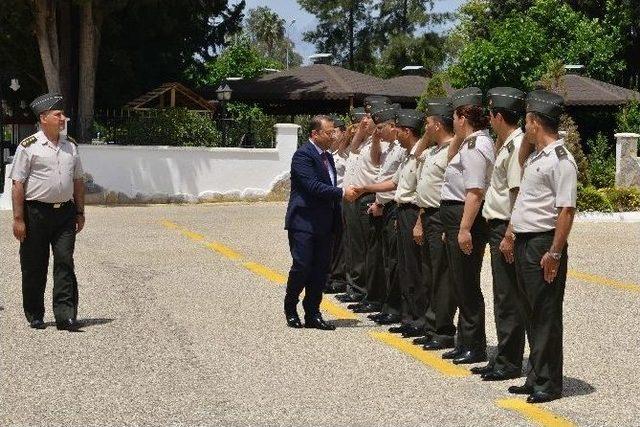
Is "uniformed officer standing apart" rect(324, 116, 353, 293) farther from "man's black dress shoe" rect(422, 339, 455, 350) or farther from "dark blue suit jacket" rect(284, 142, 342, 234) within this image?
"man's black dress shoe" rect(422, 339, 455, 350)

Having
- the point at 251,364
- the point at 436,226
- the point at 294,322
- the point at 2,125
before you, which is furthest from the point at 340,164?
the point at 2,125

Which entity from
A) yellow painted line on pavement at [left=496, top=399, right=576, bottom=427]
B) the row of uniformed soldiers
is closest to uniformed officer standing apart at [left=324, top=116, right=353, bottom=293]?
the row of uniformed soldiers

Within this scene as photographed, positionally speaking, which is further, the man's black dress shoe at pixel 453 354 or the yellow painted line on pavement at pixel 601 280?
the yellow painted line on pavement at pixel 601 280

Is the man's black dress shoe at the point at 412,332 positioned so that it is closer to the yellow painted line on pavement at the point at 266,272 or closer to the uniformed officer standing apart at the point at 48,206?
the uniformed officer standing apart at the point at 48,206

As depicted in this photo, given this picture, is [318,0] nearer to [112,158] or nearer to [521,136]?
[112,158]

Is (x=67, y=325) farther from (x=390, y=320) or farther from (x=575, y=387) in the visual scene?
(x=575, y=387)

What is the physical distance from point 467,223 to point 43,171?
11.9 ft

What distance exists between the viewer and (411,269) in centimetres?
956

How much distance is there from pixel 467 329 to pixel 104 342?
107 inches

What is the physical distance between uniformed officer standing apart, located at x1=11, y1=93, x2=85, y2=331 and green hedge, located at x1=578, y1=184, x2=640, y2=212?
15236 millimetres

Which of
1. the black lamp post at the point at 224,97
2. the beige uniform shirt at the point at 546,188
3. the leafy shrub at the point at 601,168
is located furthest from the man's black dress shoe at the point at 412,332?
the black lamp post at the point at 224,97

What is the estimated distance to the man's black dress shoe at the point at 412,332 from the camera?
31.1ft

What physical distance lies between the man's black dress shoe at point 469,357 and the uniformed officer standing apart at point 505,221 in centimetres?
51

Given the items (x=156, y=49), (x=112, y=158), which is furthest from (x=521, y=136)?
(x=156, y=49)
